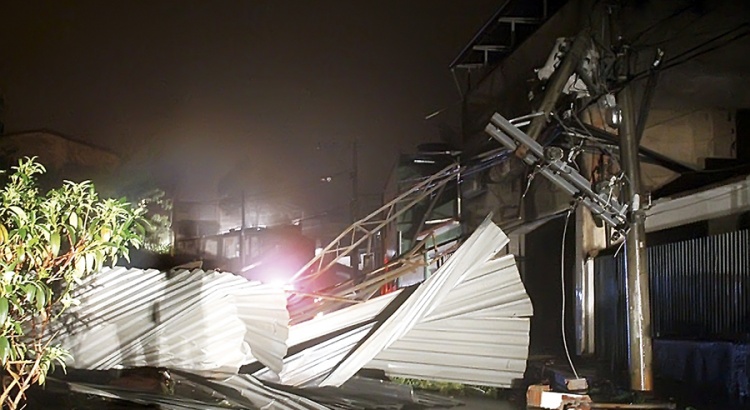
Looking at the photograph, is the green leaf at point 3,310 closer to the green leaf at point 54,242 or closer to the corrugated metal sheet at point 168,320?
the green leaf at point 54,242

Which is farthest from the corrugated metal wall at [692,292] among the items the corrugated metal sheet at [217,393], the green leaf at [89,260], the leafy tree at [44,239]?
the green leaf at [89,260]

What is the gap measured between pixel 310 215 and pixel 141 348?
1372 inches

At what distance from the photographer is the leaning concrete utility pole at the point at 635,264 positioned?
409 inches

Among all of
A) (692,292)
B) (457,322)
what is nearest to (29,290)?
(457,322)

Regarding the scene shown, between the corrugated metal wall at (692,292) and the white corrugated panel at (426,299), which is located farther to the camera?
the corrugated metal wall at (692,292)

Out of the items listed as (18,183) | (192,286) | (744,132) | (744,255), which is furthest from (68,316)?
(744,132)

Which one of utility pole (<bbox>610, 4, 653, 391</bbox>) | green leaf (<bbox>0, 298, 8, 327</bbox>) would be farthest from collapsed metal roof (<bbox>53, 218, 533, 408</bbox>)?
green leaf (<bbox>0, 298, 8, 327</bbox>)

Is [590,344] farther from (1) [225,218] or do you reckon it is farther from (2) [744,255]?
(1) [225,218]

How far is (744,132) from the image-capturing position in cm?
1538

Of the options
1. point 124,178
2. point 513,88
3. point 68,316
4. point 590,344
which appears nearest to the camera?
point 68,316

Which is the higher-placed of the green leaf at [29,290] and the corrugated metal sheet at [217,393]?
the green leaf at [29,290]

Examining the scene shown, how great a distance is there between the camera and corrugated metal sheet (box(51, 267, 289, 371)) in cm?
872

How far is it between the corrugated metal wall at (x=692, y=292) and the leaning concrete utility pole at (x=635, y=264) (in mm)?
1133

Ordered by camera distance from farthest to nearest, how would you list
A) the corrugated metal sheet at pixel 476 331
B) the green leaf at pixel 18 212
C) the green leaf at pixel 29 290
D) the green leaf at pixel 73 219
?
the corrugated metal sheet at pixel 476 331, the green leaf at pixel 73 219, the green leaf at pixel 18 212, the green leaf at pixel 29 290
